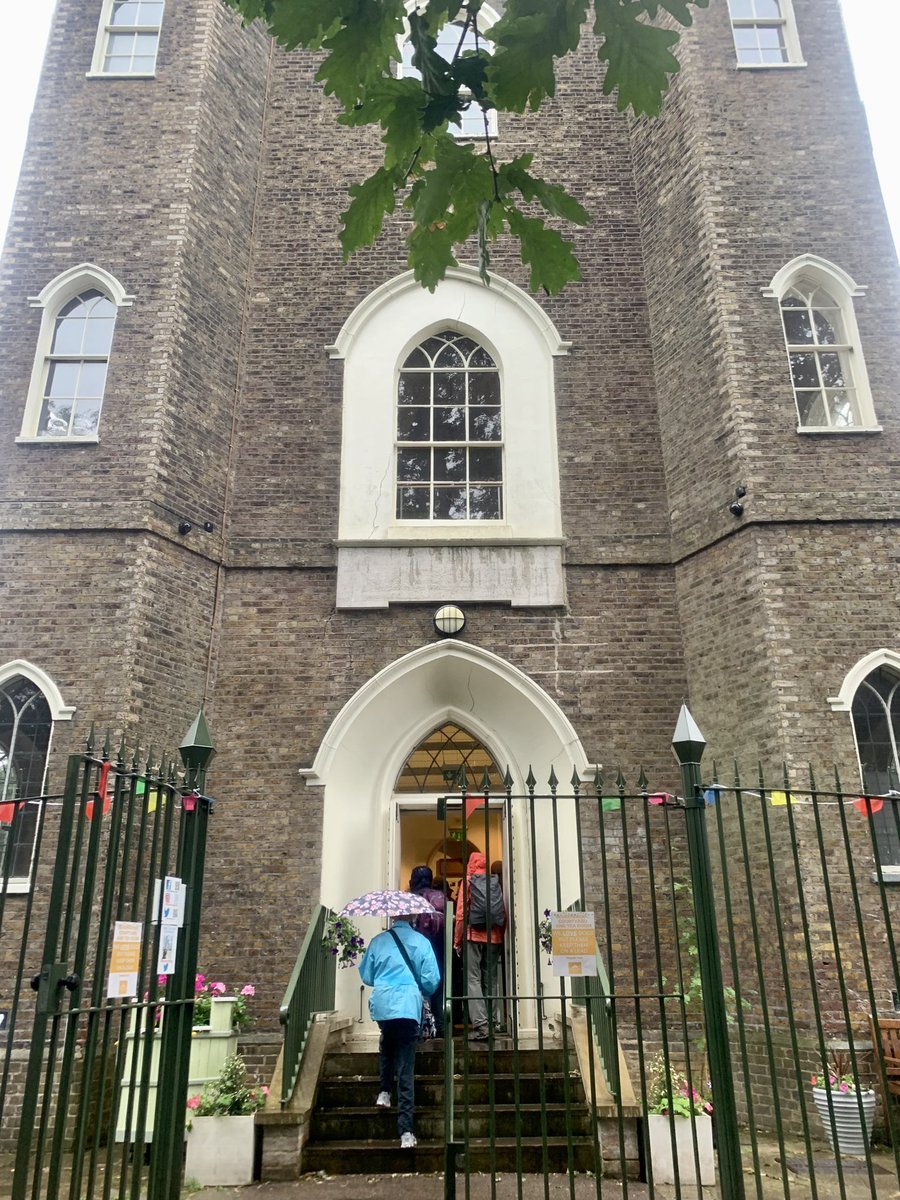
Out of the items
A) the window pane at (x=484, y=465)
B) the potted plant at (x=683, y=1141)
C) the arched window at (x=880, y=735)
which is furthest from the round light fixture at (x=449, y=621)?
the potted plant at (x=683, y=1141)

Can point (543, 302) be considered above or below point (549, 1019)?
above

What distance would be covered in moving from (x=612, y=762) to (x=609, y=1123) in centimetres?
359

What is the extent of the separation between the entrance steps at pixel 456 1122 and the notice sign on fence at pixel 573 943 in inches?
75.2

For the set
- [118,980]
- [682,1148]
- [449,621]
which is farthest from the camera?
[449,621]

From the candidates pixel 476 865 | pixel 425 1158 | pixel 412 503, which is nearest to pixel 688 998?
pixel 476 865

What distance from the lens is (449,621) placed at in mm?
9906

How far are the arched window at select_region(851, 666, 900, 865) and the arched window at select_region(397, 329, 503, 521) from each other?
438cm

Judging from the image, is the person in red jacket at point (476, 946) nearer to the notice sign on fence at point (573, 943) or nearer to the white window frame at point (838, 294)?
the notice sign on fence at point (573, 943)

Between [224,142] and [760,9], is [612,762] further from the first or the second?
[760,9]

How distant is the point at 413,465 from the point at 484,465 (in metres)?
Result: 0.85

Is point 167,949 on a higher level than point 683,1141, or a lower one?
higher

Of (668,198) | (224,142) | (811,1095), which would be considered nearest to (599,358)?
(668,198)

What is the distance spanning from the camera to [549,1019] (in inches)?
344

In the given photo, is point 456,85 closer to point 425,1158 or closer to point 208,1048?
point 425,1158
